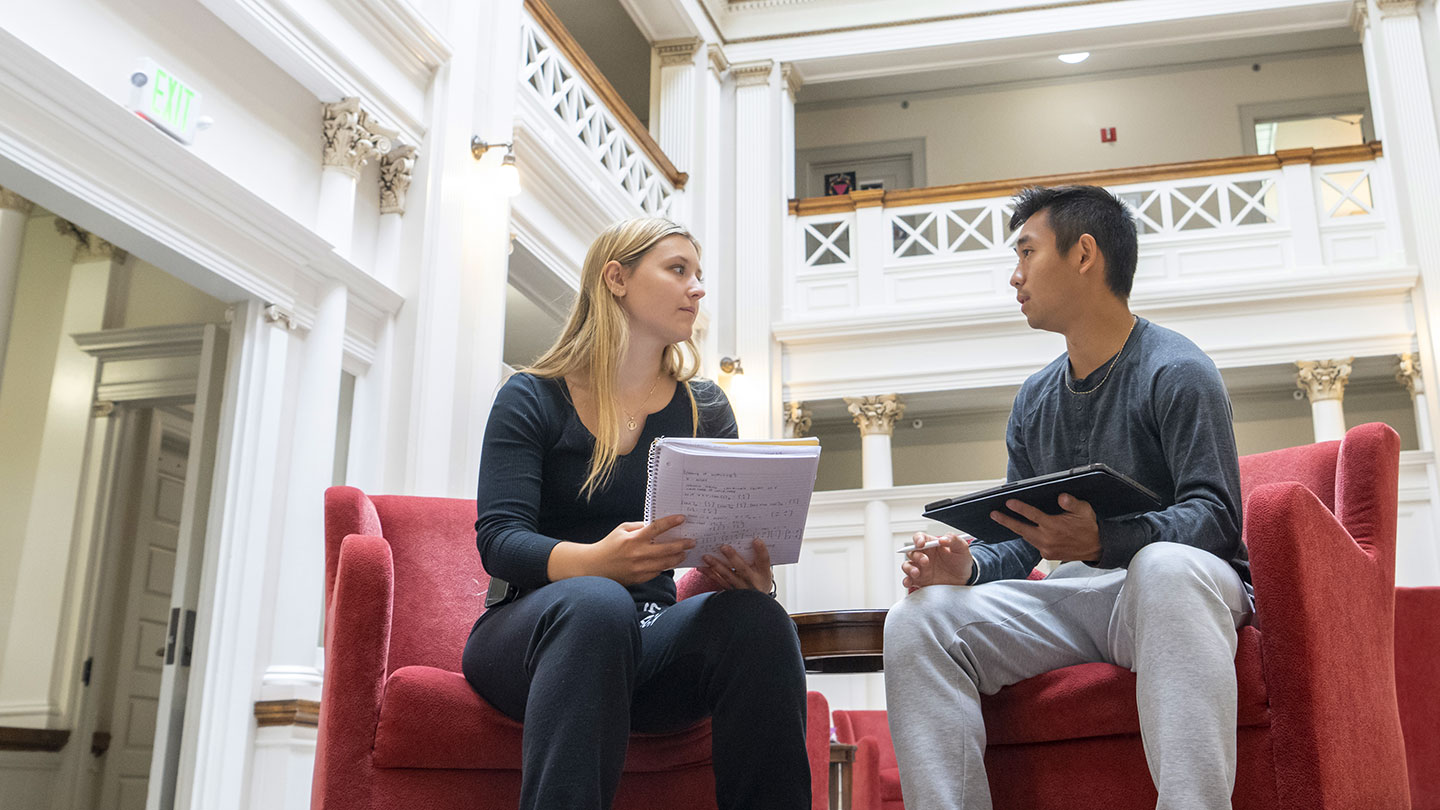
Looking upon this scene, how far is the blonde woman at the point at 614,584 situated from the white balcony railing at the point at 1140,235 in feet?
20.0

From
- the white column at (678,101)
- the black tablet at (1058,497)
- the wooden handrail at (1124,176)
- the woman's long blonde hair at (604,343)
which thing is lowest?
the black tablet at (1058,497)

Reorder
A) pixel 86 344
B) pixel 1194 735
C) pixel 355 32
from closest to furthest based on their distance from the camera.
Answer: pixel 1194 735 < pixel 355 32 < pixel 86 344

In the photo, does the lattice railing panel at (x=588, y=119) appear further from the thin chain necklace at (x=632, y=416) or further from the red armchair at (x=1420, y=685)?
the red armchair at (x=1420, y=685)

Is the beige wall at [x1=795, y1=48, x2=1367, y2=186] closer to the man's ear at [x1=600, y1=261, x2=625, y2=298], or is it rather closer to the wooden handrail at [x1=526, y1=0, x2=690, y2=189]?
the wooden handrail at [x1=526, y1=0, x2=690, y2=189]

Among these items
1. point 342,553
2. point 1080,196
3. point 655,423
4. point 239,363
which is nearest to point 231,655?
point 239,363

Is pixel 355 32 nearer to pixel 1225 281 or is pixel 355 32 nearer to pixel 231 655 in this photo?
pixel 231 655

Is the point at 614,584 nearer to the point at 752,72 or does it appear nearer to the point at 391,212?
the point at 391,212

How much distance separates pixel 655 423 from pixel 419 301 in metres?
2.84

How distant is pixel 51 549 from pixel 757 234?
4711 mm

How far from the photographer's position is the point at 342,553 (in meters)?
1.99

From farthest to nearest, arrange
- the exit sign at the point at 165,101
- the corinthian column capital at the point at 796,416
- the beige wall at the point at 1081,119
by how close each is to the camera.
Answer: the beige wall at the point at 1081,119 < the corinthian column capital at the point at 796,416 < the exit sign at the point at 165,101

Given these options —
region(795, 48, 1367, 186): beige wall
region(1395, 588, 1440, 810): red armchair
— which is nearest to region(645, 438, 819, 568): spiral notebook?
region(1395, 588, 1440, 810): red armchair

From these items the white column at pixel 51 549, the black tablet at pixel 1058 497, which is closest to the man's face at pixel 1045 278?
the black tablet at pixel 1058 497

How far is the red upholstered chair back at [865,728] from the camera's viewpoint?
5480mm
